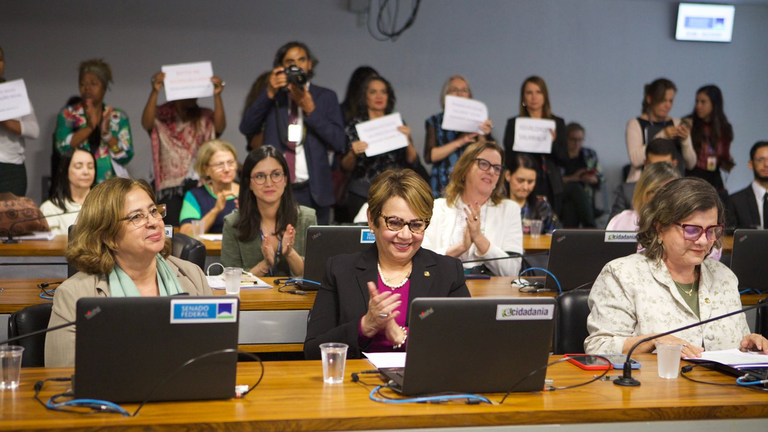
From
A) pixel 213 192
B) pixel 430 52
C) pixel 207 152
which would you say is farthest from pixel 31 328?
pixel 430 52

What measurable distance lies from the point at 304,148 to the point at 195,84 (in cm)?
96

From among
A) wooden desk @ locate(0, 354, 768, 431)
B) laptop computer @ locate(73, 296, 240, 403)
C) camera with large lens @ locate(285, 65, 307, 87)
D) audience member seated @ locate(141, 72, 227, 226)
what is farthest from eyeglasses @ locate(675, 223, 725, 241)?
audience member seated @ locate(141, 72, 227, 226)

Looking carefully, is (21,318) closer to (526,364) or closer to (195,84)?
(526,364)

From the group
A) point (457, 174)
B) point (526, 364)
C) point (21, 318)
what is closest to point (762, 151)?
point (457, 174)

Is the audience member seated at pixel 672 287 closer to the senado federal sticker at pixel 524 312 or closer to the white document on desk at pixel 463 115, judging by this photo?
the senado federal sticker at pixel 524 312

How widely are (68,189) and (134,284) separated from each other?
9.64 ft

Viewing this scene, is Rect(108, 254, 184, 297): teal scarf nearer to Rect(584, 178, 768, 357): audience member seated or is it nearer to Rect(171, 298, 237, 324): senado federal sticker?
Rect(171, 298, 237, 324): senado federal sticker

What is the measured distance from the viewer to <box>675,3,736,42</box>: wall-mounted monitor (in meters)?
8.55

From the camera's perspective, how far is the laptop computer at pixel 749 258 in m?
3.66

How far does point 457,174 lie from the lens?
4379 mm

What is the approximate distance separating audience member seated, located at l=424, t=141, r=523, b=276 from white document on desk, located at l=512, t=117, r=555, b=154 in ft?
6.11

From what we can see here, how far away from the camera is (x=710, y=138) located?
706 centimetres

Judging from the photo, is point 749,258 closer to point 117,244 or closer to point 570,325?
point 570,325

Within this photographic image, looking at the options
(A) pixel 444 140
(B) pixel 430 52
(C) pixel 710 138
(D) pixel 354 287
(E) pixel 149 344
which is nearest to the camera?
(E) pixel 149 344
